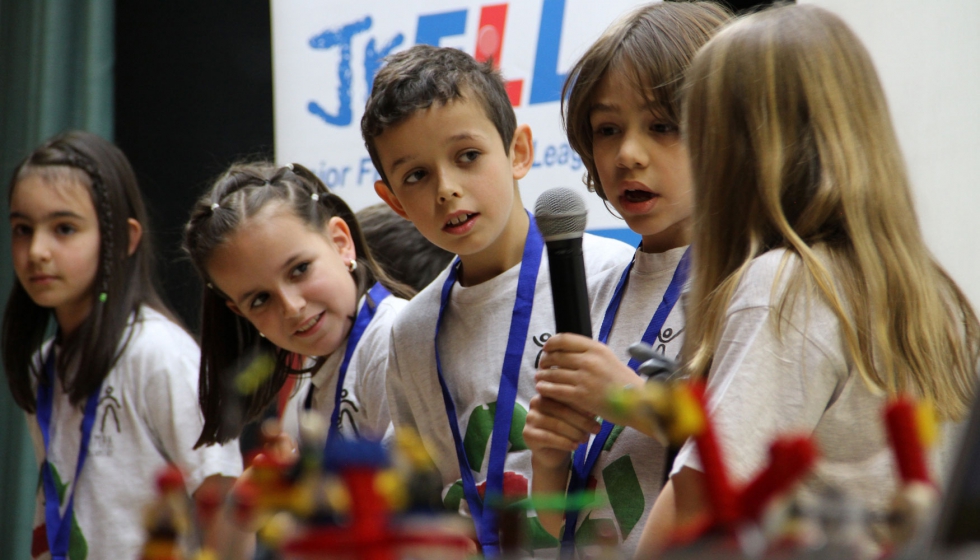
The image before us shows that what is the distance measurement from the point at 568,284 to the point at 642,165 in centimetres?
33

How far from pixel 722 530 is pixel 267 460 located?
0.23 m

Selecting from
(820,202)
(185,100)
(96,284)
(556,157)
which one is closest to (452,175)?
(820,202)

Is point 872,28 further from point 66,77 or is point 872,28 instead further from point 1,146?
point 1,146

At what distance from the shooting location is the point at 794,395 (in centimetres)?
99

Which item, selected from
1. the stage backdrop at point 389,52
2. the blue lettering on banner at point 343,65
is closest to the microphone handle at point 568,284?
the stage backdrop at point 389,52

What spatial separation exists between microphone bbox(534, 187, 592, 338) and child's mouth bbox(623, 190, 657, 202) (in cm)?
26

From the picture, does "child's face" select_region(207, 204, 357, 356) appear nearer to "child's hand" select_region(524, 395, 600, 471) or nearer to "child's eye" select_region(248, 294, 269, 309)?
"child's eye" select_region(248, 294, 269, 309)

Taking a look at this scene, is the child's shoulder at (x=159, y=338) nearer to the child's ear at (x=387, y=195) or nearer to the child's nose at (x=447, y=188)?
the child's ear at (x=387, y=195)

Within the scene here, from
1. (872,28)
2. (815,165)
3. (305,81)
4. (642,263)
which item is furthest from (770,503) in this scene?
(305,81)

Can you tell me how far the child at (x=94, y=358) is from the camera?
2414 mm

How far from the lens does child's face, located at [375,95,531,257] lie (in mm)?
1595

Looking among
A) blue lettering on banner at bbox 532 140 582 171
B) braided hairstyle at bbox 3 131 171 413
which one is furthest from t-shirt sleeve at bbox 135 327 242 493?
blue lettering on banner at bbox 532 140 582 171

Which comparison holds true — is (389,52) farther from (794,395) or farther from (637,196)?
(794,395)

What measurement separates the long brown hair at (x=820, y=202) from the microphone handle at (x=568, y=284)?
138 millimetres
